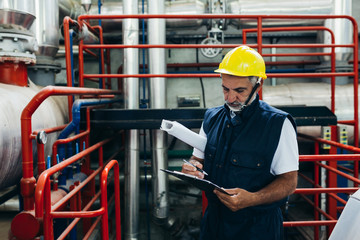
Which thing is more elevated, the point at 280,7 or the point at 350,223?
the point at 280,7

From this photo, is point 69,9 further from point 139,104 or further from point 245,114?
point 245,114

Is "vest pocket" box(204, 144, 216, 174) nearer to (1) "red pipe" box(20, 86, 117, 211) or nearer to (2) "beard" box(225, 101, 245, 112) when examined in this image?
(2) "beard" box(225, 101, 245, 112)

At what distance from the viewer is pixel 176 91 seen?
4480 mm

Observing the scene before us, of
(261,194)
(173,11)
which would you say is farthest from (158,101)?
(261,194)

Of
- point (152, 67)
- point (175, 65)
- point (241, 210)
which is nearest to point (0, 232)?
point (152, 67)

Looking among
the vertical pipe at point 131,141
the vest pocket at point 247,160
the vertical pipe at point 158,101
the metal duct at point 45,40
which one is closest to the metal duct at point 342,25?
the vertical pipe at point 158,101

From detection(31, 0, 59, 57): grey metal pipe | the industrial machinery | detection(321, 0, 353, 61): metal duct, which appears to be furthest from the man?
detection(321, 0, 353, 61): metal duct

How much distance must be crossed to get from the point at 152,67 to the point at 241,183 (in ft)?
7.80

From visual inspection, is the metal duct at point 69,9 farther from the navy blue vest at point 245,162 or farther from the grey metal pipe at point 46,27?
the navy blue vest at point 245,162

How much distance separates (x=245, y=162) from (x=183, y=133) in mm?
369

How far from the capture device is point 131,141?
11.5 ft

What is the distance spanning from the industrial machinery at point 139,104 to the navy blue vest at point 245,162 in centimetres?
63

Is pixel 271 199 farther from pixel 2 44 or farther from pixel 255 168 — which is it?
pixel 2 44

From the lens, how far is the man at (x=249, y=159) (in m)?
1.43
